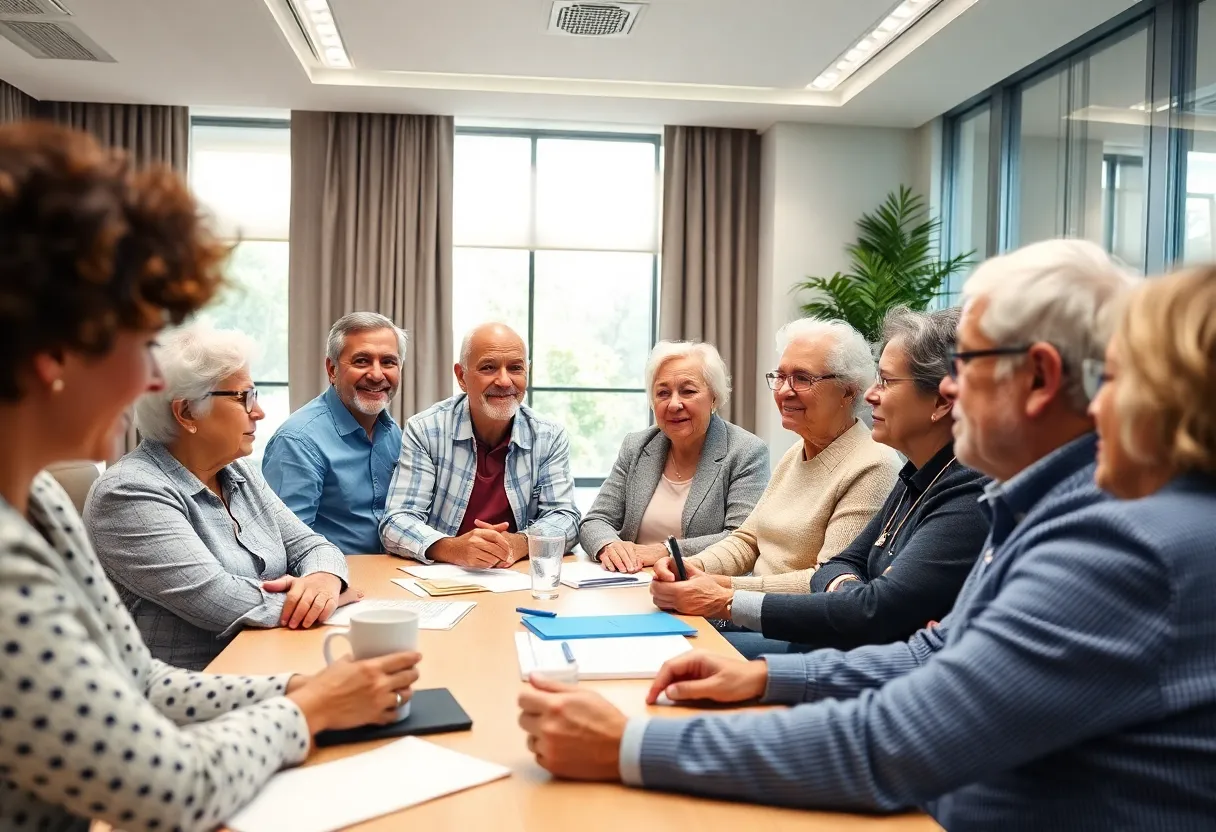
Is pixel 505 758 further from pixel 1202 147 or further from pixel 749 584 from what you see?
pixel 1202 147

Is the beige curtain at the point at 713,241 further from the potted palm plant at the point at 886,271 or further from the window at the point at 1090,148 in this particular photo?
the window at the point at 1090,148

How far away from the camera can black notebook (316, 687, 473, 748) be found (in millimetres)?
1226

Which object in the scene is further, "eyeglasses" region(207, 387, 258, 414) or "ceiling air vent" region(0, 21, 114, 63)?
"ceiling air vent" region(0, 21, 114, 63)

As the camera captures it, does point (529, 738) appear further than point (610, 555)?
No

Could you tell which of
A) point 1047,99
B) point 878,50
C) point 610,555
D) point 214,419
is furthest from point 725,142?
point 214,419

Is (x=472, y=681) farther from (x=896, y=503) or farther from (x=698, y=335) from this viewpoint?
(x=698, y=335)

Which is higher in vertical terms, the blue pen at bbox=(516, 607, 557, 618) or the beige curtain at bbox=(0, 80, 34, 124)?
the beige curtain at bbox=(0, 80, 34, 124)

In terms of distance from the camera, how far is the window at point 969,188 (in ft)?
18.2

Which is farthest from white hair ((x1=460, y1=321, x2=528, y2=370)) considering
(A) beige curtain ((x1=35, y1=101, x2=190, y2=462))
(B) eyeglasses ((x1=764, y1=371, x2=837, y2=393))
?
(A) beige curtain ((x1=35, y1=101, x2=190, y2=462))

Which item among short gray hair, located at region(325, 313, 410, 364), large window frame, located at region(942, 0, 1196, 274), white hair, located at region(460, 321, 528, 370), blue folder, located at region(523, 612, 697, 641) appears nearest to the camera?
blue folder, located at region(523, 612, 697, 641)

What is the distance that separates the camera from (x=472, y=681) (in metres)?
1.53

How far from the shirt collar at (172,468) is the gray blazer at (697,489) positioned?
1228 millimetres

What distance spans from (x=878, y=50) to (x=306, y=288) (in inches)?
143

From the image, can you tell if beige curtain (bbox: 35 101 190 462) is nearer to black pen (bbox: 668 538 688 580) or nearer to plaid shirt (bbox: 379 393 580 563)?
plaid shirt (bbox: 379 393 580 563)
